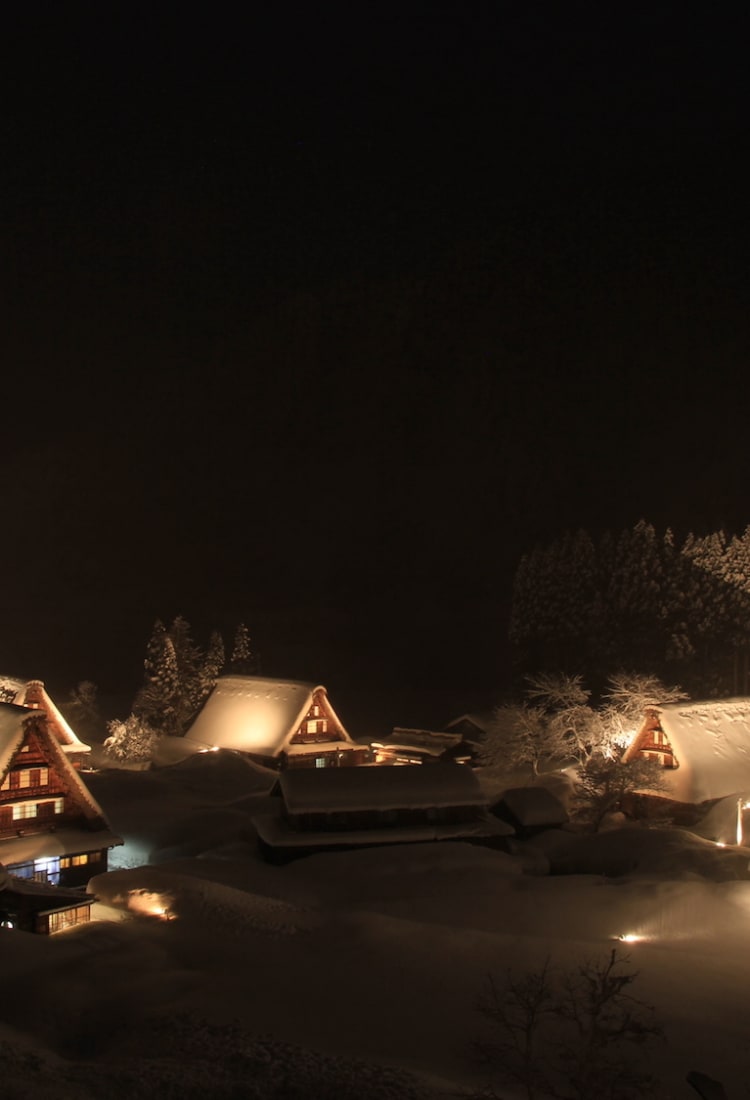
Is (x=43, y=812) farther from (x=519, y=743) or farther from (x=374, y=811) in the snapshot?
(x=519, y=743)

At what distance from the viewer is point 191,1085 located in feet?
40.4

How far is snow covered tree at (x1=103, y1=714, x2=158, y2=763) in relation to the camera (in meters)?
45.6

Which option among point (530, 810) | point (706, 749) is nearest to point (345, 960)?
point (530, 810)

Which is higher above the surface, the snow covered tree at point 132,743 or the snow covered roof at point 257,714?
the snow covered roof at point 257,714

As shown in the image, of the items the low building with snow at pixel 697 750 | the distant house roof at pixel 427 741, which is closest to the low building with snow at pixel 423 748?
the distant house roof at pixel 427 741

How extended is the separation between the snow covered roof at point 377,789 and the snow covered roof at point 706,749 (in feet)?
27.2

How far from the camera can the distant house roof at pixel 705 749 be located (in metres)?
31.6

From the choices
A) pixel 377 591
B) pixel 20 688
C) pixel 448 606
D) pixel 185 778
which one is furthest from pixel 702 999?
pixel 377 591

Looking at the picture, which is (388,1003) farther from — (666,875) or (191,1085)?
(666,875)

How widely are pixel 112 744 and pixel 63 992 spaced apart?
31.7m

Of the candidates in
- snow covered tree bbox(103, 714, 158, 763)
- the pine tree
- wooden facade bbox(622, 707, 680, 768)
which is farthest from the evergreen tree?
wooden facade bbox(622, 707, 680, 768)

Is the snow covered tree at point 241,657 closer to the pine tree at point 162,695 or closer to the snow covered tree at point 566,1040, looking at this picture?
the pine tree at point 162,695

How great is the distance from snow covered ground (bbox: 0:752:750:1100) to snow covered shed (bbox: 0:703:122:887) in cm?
102

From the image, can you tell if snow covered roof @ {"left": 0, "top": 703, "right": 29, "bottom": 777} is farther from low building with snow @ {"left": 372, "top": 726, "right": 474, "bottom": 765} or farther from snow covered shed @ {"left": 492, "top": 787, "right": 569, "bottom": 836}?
low building with snow @ {"left": 372, "top": 726, "right": 474, "bottom": 765}
